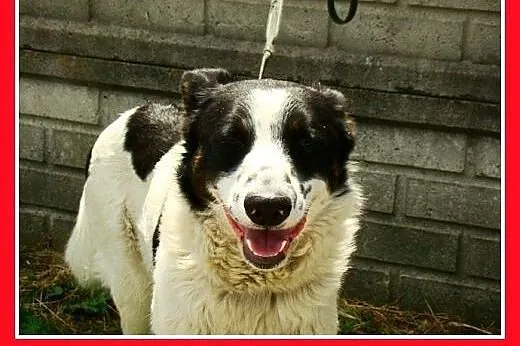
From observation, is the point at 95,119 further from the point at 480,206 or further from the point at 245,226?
the point at 245,226

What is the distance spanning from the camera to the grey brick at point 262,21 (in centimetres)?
484

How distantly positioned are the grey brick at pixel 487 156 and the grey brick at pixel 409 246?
0.41 meters

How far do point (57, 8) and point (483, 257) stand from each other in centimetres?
291

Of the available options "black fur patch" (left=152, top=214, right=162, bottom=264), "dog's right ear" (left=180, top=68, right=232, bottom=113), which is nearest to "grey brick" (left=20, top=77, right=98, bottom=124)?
"black fur patch" (left=152, top=214, right=162, bottom=264)

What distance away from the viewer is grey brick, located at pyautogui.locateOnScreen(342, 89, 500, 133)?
4.63 meters

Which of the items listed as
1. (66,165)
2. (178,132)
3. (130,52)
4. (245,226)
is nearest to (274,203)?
(245,226)

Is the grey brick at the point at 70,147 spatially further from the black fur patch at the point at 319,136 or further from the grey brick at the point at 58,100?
the black fur patch at the point at 319,136

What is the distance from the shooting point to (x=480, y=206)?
4.84m

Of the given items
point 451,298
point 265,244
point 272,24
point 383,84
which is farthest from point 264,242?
point 451,298

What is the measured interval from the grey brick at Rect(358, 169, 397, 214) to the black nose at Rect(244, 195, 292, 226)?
82.3 inches

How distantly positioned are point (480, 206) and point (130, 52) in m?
2.16

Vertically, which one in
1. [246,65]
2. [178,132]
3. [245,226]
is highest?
[246,65]

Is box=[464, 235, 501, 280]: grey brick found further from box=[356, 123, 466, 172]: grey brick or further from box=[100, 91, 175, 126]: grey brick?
box=[100, 91, 175, 126]: grey brick

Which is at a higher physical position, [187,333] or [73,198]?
[73,198]
